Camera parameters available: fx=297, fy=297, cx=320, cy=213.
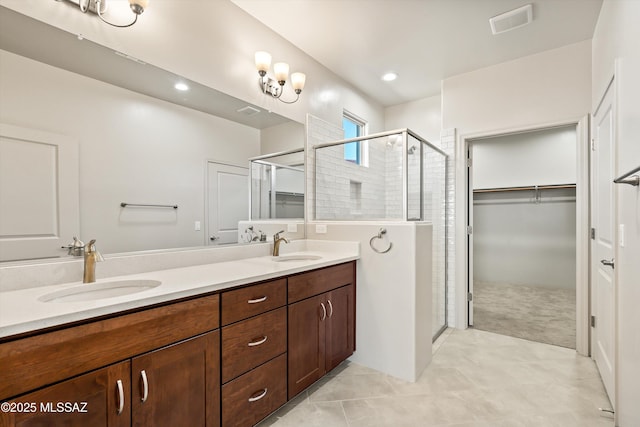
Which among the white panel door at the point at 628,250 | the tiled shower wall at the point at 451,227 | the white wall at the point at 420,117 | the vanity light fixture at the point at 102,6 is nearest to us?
the white panel door at the point at 628,250

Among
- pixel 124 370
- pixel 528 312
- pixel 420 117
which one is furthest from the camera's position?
pixel 420 117

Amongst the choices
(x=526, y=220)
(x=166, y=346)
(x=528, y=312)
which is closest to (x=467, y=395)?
(x=166, y=346)

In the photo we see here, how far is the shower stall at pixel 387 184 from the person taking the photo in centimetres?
262

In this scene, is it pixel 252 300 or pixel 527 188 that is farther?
pixel 527 188

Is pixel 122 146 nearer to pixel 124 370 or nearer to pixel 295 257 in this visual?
pixel 124 370

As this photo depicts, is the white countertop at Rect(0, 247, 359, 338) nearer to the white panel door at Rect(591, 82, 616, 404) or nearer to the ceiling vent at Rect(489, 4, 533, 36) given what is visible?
the white panel door at Rect(591, 82, 616, 404)

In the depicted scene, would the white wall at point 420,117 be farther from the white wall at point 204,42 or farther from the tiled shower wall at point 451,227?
the white wall at point 204,42

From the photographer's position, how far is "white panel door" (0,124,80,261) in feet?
4.17

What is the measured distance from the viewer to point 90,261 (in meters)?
1.41

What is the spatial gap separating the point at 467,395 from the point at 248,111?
2.61 m

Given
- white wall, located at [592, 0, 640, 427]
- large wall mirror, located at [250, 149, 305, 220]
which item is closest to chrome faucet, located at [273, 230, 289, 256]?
large wall mirror, located at [250, 149, 305, 220]

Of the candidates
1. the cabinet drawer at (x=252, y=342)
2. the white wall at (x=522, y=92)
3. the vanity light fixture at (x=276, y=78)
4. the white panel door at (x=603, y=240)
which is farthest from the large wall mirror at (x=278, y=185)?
the white panel door at (x=603, y=240)

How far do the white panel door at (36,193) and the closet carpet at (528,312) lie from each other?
377 cm

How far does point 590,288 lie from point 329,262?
240cm
